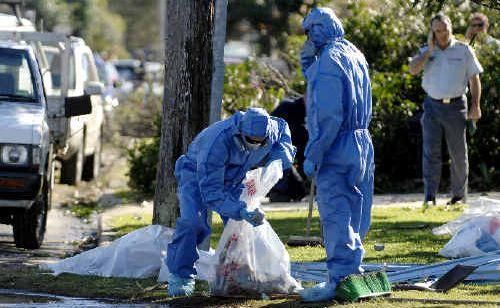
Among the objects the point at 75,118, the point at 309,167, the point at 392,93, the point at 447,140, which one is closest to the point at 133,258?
the point at 309,167

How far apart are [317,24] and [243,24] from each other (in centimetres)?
3677

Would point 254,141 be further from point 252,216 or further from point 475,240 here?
point 475,240

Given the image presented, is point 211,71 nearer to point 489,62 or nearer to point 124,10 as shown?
point 489,62

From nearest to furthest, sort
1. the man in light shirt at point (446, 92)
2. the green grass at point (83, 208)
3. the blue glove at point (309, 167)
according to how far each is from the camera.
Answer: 1. the blue glove at point (309, 167)
2. the man in light shirt at point (446, 92)
3. the green grass at point (83, 208)

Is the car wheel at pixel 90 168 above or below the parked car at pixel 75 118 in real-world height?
below

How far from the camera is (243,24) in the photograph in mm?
44656

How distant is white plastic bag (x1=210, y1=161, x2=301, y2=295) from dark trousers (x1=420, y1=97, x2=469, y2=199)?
526 centimetres

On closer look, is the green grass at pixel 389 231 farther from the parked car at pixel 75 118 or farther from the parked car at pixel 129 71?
the parked car at pixel 129 71

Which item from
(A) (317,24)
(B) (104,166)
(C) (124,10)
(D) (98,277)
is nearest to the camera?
(A) (317,24)

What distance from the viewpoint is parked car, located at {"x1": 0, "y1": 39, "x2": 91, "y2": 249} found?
10.9m

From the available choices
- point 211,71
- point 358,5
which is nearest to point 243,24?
point 358,5

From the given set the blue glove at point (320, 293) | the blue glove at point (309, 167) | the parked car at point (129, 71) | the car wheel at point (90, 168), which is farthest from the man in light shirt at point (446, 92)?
the parked car at point (129, 71)

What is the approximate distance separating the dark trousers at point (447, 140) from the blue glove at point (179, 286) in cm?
552

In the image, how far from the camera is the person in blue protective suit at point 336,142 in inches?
308
